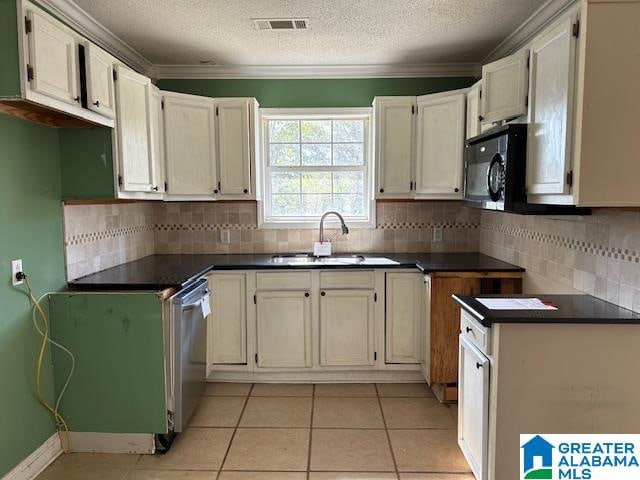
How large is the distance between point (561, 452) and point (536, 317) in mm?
601

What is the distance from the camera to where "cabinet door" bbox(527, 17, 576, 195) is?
1772 millimetres

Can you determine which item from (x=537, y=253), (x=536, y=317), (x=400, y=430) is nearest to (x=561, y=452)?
(x=536, y=317)

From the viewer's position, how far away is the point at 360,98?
11.8 ft

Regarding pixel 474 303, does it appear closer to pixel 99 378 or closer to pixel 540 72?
pixel 540 72

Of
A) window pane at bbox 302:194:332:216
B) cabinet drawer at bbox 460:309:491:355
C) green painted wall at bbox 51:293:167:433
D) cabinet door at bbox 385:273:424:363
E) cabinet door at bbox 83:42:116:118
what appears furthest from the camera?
window pane at bbox 302:194:332:216

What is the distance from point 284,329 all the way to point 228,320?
0.42 meters

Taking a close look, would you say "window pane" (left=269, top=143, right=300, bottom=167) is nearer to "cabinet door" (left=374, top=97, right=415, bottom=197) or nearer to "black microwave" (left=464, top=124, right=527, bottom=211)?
"cabinet door" (left=374, top=97, right=415, bottom=197)

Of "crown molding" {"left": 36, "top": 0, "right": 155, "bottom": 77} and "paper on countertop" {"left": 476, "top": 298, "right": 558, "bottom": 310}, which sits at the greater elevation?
"crown molding" {"left": 36, "top": 0, "right": 155, "bottom": 77}

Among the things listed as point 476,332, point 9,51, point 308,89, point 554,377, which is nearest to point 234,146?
point 308,89

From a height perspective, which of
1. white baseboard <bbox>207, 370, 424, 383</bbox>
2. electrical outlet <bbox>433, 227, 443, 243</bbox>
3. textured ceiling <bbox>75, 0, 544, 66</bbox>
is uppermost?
textured ceiling <bbox>75, 0, 544, 66</bbox>

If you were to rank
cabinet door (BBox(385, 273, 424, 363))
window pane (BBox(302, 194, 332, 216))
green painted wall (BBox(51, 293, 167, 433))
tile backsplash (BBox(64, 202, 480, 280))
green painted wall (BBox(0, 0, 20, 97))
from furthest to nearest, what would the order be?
window pane (BBox(302, 194, 332, 216)), tile backsplash (BBox(64, 202, 480, 280)), cabinet door (BBox(385, 273, 424, 363)), green painted wall (BBox(51, 293, 167, 433)), green painted wall (BBox(0, 0, 20, 97))

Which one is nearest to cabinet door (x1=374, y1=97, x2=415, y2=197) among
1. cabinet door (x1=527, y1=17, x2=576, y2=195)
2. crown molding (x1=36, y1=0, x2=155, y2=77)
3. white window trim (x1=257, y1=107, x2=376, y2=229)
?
white window trim (x1=257, y1=107, x2=376, y2=229)

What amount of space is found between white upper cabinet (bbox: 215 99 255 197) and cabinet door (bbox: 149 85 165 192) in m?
0.42

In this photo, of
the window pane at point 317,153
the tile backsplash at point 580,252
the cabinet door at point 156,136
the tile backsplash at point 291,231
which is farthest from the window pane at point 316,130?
the tile backsplash at point 580,252
